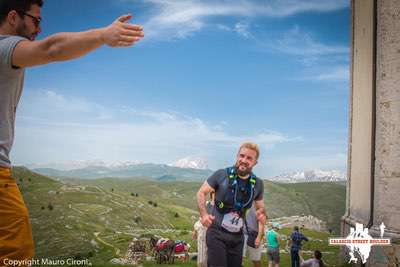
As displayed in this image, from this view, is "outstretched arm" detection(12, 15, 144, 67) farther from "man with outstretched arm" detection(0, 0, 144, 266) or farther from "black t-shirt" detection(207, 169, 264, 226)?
"black t-shirt" detection(207, 169, 264, 226)

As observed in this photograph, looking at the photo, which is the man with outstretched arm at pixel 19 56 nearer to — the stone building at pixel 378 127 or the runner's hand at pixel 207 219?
the runner's hand at pixel 207 219

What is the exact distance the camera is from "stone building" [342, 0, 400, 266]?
758 centimetres

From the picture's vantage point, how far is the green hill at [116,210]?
13.9m

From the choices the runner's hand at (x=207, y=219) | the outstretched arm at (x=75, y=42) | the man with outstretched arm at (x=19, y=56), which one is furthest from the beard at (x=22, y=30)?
the runner's hand at (x=207, y=219)

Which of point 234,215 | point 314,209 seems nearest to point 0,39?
point 234,215

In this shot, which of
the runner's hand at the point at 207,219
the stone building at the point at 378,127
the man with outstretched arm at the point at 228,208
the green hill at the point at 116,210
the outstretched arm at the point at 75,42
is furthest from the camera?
the green hill at the point at 116,210

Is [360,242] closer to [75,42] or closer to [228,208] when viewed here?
[228,208]

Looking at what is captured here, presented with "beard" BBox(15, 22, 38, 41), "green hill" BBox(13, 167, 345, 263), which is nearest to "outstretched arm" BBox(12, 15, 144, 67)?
"beard" BBox(15, 22, 38, 41)

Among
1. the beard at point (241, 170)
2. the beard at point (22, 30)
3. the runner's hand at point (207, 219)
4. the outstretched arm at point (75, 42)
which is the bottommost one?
the runner's hand at point (207, 219)

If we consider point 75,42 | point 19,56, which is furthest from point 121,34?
point 19,56

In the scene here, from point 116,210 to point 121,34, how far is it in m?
16.9

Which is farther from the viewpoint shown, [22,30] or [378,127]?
[378,127]

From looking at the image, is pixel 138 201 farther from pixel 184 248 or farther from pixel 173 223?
pixel 184 248

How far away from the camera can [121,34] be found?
6.82 feet
